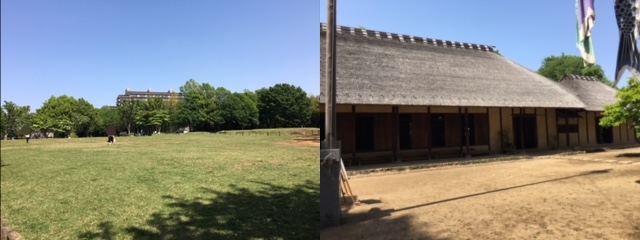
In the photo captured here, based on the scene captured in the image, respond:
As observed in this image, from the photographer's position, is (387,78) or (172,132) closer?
(172,132)

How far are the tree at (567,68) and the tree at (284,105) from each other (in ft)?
47.6

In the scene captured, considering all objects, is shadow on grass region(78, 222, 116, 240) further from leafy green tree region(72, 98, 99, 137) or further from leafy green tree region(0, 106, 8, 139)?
leafy green tree region(0, 106, 8, 139)

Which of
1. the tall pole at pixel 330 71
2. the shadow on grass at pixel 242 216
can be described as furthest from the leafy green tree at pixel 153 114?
the tall pole at pixel 330 71

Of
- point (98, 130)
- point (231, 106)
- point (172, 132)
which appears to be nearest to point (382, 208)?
point (231, 106)

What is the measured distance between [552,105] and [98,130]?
34.6 ft

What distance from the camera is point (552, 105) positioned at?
9695mm

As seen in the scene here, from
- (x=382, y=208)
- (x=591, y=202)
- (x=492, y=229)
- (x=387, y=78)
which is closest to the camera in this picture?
(x=492, y=229)

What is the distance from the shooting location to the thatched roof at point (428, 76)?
7137 mm

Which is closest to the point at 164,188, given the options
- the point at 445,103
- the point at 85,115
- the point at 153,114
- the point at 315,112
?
the point at 153,114

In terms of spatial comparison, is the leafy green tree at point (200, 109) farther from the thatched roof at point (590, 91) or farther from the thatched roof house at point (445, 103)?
the thatched roof at point (590, 91)

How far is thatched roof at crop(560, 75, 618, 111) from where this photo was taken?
10.3m

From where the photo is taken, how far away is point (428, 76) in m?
8.52

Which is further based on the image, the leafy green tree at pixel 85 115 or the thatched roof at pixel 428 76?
the thatched roof at pixel 428 76

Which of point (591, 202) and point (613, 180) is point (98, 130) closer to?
point (591, 202)
